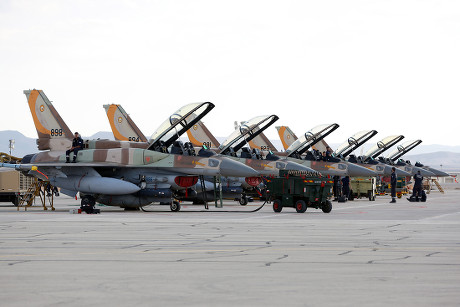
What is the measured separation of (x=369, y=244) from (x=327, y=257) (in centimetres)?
232

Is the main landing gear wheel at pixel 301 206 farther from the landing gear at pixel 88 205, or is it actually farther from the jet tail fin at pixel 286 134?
the jet tail fin at pixel 286 134

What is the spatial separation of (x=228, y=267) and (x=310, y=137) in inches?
1047

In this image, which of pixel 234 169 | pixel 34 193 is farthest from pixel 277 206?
pixel 34 193

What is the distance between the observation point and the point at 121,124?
36031mm

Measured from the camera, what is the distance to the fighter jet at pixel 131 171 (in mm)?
24797

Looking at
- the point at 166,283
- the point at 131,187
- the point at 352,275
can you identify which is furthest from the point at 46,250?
the point at 131,187

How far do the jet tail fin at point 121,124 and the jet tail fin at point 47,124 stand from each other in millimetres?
7689

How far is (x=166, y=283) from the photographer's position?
7629mm

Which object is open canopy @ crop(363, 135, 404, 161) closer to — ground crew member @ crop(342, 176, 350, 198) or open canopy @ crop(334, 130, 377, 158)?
open canopy @ crop(334, 130, 377, 158)

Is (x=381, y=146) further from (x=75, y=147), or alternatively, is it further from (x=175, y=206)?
(x=75, y=147)

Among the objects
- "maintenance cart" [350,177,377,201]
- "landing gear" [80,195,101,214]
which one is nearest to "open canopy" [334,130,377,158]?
"maintenance cart" [350,177,377,201]

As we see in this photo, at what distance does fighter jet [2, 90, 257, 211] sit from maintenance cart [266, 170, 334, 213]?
1.12 meters

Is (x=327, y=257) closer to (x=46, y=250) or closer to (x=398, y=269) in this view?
(x=398, y=269)

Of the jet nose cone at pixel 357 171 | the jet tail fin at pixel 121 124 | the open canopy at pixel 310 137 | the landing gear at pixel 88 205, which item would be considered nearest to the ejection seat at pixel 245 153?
the open canopy at pixel 310 137
